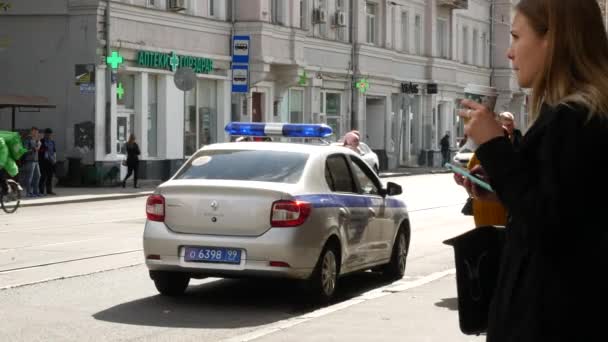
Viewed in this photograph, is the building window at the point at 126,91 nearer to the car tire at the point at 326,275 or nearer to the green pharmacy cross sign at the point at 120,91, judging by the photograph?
the green pharmacy cross sign at the point at 120,91

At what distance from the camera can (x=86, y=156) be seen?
37.8 m

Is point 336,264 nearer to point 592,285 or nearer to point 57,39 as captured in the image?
point 592,285

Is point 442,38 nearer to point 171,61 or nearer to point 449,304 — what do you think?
point 171,61


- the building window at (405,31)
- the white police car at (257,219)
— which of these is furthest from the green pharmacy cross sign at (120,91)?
the white police car at (257,219)

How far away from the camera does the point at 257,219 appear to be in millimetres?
11078

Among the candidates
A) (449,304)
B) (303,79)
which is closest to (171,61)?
(303,79)

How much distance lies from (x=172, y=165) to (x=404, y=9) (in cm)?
2273

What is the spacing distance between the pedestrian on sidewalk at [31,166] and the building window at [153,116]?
8430 mm

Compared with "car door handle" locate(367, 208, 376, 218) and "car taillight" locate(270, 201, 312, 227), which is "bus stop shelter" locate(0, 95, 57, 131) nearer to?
"car door handle" locate(367, 208, 376, 218)

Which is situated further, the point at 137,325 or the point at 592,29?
the point at 137,325

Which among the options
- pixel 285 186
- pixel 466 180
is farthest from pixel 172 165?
pixel 466 180

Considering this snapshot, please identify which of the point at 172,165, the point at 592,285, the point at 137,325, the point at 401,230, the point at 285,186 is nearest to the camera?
the point at 592,285

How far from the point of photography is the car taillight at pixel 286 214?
437 inches

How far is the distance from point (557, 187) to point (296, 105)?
156 feet
